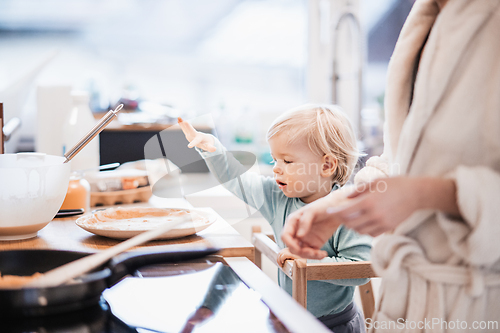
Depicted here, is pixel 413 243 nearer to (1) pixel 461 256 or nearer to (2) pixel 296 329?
(1) pixel 461 256

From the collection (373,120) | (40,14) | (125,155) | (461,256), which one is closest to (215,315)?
A: (461,256)

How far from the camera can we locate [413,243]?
61 cm

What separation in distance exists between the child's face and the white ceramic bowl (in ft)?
2.03

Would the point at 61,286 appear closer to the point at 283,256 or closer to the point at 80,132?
the point at 283,256

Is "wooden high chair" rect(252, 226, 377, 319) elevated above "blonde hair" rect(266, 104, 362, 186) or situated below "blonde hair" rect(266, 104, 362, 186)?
below

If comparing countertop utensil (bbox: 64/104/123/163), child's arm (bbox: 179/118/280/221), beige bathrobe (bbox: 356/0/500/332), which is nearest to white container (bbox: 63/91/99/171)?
child's arm (bbox: 179/118/280/221)

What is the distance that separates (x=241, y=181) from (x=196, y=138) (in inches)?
11.3

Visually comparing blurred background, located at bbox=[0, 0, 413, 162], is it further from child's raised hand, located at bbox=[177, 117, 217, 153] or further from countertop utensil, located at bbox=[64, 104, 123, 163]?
countertop utensil, located at bbox=[64, 104, 123, 163]

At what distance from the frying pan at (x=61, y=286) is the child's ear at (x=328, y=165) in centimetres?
65

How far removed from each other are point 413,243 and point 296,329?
0.75 ft

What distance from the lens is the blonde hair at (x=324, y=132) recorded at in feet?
4.23

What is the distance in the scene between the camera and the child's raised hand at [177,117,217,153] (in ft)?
3.87

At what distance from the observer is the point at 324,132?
1302 millimetres

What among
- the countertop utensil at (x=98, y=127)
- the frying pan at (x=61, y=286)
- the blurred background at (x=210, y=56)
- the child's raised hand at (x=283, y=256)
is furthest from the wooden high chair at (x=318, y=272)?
the blurred background at (x=210, y=56)
